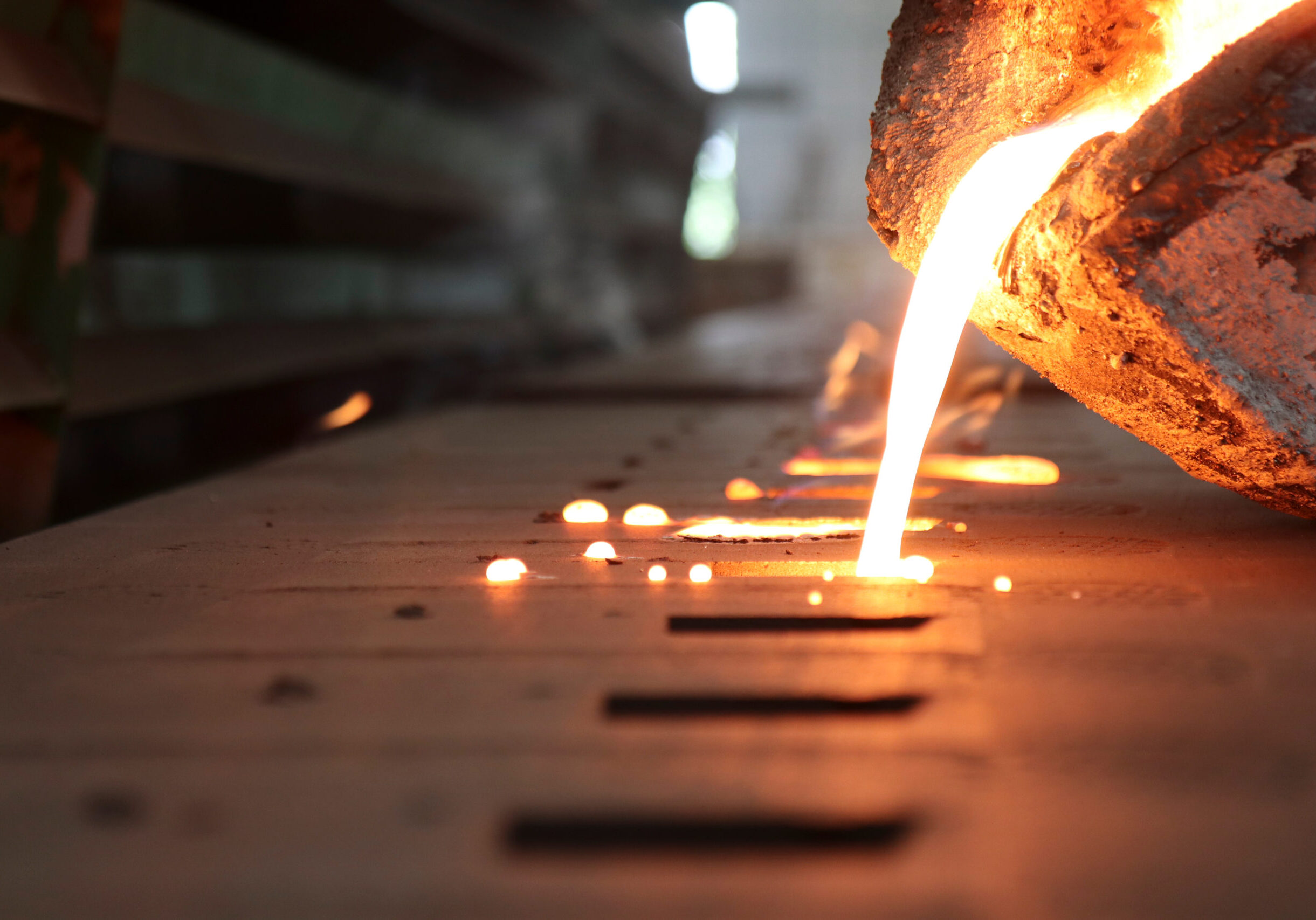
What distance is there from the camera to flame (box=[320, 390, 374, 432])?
2842mm

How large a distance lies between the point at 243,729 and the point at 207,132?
1628 mm

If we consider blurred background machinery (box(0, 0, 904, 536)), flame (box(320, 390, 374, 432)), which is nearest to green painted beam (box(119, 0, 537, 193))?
blurred background machinery (box(0, 0, 904, 536))

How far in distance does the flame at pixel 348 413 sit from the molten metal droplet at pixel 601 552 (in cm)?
188

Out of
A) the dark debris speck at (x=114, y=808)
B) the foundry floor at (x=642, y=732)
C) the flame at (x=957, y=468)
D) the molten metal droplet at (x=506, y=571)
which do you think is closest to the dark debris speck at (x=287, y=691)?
the foundry floor at (x=642, y=732)

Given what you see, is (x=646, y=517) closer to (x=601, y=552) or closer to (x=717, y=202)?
(x=601, y=552)

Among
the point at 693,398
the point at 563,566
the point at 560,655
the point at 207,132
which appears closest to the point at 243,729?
the point at 560,655

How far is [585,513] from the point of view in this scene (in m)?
1.33

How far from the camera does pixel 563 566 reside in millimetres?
1066

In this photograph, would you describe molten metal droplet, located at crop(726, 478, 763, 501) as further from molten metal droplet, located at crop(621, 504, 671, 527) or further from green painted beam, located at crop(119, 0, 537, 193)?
green painted beam, located at crop(119, 0, 537, 193)

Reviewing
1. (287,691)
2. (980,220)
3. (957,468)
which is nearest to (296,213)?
(957,468)

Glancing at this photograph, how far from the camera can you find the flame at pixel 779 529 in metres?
1.19

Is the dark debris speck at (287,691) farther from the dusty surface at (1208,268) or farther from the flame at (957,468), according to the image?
the flame at (957,468)

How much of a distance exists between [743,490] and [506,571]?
53 centimetres

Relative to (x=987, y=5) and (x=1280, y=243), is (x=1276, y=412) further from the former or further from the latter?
(x=987, y=5)
